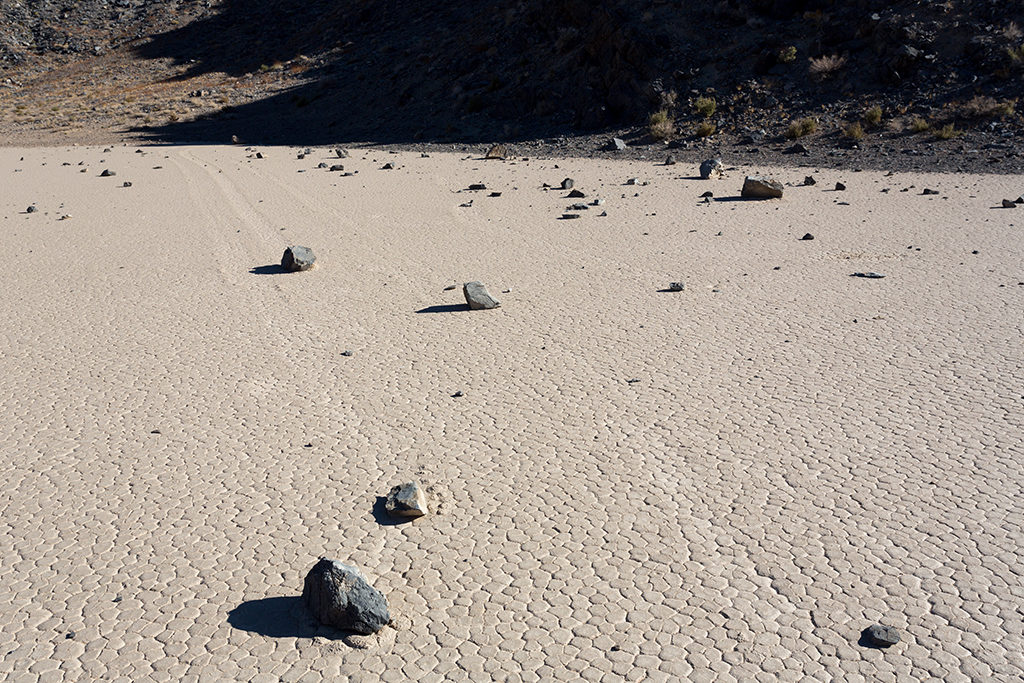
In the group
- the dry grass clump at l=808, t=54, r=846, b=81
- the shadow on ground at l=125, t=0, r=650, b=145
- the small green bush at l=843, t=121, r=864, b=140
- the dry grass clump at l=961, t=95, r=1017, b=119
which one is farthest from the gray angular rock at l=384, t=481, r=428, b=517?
the shadow on ground at l=125, t=0, r=650, b=145

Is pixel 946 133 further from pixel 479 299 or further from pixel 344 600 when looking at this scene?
pixel 344 600

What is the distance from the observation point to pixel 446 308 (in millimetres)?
8445

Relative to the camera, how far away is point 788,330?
7406 mm

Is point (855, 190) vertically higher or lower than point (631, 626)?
lower

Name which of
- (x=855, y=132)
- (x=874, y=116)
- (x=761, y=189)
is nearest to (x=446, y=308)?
(x=761, y=189)

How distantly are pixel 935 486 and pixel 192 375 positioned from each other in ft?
16.5

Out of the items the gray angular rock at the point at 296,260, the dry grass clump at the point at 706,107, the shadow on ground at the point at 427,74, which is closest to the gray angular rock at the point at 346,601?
the gray angular rock at the point at 296,260

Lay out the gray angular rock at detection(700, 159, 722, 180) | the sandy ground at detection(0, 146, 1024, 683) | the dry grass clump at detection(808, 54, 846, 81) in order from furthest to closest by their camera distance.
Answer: the dry grass clump at detection(808, 54, 846, 81) < the gray angular rock at detection(700, 159, 722, 180) < the sandy ground at detection(0, 146, 1024, 683)

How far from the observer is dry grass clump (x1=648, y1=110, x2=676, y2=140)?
23312mm

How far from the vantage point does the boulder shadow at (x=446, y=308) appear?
8.34 meters

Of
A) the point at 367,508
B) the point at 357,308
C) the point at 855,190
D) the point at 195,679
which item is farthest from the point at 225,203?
the point at 195,679

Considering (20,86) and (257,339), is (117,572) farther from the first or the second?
(20,86)

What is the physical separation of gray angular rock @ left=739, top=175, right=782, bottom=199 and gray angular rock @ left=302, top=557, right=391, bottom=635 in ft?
38.1

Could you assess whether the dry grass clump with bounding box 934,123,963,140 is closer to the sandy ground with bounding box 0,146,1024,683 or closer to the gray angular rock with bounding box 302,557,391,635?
the sandy ground with bounding box 0,146,1024,683
